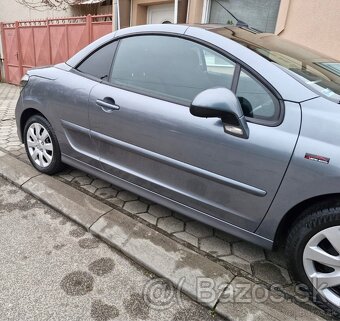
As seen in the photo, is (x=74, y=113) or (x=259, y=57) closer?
(x=259, y=57)

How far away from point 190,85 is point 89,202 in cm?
133

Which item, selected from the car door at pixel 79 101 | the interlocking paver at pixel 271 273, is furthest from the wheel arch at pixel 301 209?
the car door at pixel 79 101

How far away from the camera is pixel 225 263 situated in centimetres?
207

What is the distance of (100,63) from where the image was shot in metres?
2.56

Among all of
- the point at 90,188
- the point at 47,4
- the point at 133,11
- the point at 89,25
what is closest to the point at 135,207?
the point at 90,188

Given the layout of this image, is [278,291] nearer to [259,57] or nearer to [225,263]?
[225,263]

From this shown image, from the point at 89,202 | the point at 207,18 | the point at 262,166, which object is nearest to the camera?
the point at 262,166

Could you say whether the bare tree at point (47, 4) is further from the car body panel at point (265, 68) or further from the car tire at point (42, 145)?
the car body panel at point (265, 68)

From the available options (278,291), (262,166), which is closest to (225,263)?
(278,291)

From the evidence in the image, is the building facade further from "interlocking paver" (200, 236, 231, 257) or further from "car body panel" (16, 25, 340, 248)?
"interlocking paver" (200, 236, 231, 257)

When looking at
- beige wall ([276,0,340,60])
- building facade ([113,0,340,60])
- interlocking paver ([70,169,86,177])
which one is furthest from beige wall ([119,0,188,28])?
interlocking paver ([70,169,86,177])

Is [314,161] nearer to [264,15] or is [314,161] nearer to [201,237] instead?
[201,237]

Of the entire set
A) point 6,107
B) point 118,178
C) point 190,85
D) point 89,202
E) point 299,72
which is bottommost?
point 6,107

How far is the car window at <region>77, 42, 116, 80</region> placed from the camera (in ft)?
8.21
